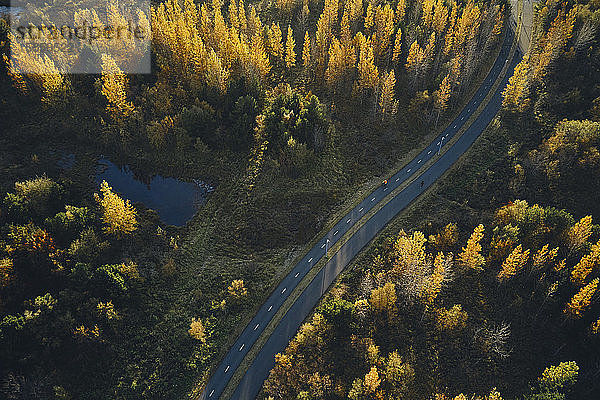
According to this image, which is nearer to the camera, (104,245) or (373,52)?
(104,245)

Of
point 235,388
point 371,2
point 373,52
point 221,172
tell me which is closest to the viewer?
point 235,388

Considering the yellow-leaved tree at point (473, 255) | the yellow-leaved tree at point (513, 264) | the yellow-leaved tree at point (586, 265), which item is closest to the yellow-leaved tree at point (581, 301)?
the yellow-leaved tree at point (586, 265)

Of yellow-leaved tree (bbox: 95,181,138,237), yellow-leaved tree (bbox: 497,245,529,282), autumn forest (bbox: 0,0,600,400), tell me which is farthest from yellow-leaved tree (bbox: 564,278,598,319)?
yellow-leaved tree (bbox: 95,181,138,237)

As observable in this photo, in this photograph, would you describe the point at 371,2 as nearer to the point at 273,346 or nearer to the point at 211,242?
the point at 211,242

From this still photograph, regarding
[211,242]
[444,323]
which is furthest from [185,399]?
[444,323]

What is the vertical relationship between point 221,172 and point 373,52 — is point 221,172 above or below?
below

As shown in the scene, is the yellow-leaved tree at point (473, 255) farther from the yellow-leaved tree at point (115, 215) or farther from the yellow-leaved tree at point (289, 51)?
the yellow-leaved tree at point (289, 51)

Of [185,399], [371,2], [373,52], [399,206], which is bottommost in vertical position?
[185,399]
